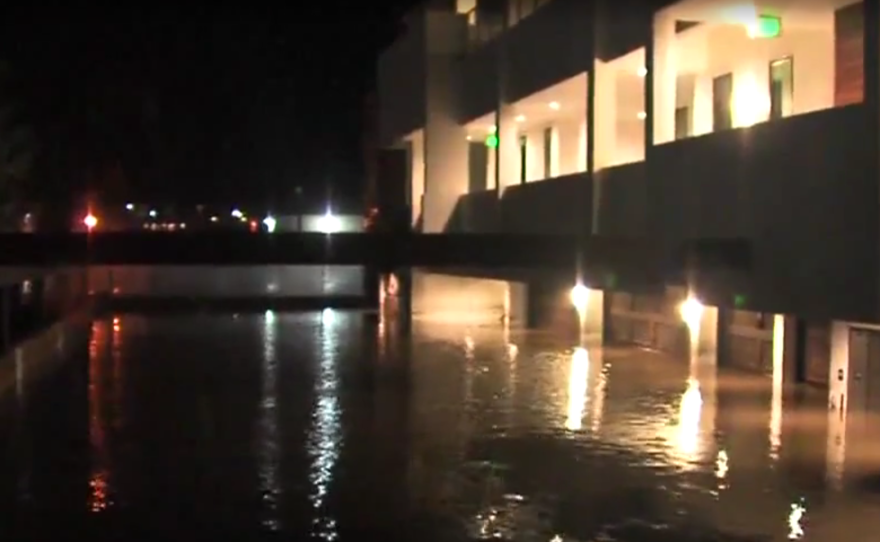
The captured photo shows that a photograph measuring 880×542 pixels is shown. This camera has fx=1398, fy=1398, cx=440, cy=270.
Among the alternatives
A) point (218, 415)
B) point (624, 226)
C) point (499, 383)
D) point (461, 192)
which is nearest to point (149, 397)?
point (218, 415)

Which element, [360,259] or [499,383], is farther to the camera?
[360,259]

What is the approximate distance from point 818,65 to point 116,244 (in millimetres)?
11794

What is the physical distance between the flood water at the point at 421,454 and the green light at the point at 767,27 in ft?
16.9

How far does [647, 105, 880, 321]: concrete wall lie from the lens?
14.9m

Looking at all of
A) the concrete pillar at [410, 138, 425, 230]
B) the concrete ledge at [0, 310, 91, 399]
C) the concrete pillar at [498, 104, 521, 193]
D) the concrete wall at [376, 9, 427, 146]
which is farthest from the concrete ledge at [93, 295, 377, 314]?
the concrete pillar at [498, 104, 521, 193]

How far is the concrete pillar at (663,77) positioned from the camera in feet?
70.6

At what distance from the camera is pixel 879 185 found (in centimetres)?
1451

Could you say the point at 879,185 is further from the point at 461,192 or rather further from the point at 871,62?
the point at 461,192

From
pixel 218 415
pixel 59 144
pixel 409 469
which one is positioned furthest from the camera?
pixel 59 144

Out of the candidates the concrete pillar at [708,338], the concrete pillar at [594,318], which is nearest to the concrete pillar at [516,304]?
the concrete pillar at [594,318]

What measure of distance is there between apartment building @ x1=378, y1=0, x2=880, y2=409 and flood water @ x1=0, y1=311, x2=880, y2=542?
4.64ft

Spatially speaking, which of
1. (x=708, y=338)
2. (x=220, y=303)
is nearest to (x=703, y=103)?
(x=708, y=338)

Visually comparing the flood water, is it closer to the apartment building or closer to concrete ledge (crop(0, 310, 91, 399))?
concrete ledge (crop(0, 310, 91, 399))

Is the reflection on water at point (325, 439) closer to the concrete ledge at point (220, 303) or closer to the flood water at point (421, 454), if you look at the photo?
the flood water at point (421, 454)
